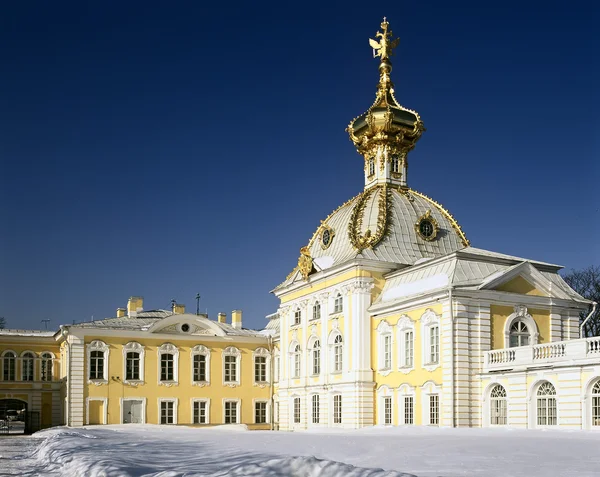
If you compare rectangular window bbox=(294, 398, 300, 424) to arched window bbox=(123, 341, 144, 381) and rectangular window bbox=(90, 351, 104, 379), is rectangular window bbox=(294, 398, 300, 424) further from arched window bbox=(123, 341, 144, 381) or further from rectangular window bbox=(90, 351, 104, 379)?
rectangular window bbox=(90, 351, 104, 379)

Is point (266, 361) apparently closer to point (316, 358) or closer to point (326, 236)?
point (316, 358)

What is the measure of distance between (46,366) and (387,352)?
20.5 m

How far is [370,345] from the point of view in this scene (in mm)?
32188

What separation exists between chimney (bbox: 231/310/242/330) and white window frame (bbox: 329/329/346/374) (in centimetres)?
1179

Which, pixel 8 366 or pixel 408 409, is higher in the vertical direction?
pixel 8 366

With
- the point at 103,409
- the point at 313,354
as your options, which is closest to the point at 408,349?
the point at 313,354

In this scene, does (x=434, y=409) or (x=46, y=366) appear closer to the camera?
(x=434, y=409)

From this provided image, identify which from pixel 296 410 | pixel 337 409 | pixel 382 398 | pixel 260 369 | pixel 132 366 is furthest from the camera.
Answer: pixel 260 369

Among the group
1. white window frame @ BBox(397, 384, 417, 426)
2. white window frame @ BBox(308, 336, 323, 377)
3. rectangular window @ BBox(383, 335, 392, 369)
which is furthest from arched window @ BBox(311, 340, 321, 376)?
white window frame @ BBox(397, 384, 417, 426)

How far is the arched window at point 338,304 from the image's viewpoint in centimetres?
3385

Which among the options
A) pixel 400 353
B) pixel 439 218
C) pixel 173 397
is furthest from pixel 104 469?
pixel 173 397

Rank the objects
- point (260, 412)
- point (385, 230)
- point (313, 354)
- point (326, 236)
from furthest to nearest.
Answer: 1. point (260, 412)
2. point (326, 236)
3. point (313, 354)
4. point (385, 230)

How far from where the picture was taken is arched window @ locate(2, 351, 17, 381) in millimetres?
42156

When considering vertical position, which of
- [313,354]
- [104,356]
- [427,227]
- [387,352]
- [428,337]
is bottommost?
[104,356]
